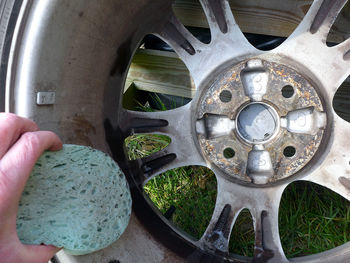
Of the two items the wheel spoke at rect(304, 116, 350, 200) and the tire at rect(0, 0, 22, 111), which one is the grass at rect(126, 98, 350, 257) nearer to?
the wheel spoke at rect(304, 116, 350, 200)

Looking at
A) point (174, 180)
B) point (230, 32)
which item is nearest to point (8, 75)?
point (230, 32)

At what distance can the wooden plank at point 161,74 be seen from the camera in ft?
4.01

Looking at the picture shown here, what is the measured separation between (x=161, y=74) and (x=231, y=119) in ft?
1.19

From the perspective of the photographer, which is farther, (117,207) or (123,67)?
(123,67)

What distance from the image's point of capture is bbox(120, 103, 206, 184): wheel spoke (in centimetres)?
104

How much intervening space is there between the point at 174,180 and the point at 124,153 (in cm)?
43

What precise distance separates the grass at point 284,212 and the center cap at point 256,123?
0.30 meters

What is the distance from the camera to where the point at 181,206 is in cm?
131

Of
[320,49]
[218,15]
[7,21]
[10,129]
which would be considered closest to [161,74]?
[218,15]

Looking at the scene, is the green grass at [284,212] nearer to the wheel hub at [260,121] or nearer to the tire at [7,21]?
the wheel hub at [260,121]

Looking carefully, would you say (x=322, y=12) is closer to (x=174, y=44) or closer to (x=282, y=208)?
(x=174, y=44)

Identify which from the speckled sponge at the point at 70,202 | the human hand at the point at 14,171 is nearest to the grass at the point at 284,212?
the speckled sponge at the point at 70,202

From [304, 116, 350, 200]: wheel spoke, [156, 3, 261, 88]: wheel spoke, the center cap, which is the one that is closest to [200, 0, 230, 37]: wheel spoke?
[156, 3, 261, 88]: wheel spoke

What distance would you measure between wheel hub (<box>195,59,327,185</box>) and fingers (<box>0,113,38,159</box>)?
1.98 ft
